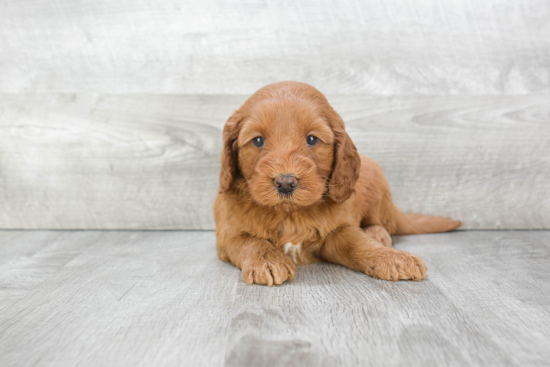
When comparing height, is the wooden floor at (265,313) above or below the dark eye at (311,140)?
below

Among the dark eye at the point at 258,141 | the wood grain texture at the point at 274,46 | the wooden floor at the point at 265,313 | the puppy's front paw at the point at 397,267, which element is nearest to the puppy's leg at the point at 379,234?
the wooden floor at the point at 265,313

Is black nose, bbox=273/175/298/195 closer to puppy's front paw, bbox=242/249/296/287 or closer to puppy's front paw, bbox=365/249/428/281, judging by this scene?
puppy's front paw, bbox=242/249/296/287

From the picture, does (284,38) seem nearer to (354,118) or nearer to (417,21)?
(354,118)

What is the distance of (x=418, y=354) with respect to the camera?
1349 mm

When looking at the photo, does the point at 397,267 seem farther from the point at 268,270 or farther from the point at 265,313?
the point at 265,313

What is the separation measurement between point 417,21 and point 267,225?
1952mm

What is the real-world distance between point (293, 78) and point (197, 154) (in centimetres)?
90

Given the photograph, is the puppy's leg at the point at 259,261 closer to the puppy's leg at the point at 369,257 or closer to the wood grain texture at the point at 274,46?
the puppy's leg at the point at 369,257

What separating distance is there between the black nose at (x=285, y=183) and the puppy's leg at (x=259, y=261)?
354 millimetres

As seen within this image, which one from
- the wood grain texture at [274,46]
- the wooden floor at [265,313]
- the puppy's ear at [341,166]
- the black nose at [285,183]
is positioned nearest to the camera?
the wooden floor at [265,313]

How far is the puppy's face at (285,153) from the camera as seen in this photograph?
194cm

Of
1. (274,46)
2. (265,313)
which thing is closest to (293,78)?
(274,46)

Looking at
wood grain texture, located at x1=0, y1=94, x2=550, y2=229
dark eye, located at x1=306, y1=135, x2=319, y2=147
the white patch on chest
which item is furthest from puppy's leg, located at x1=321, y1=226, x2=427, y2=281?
wood grain texture, located at x1=0, y1=94, x2=550, y2=229

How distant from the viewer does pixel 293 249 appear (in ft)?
7.58
